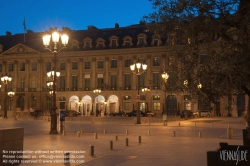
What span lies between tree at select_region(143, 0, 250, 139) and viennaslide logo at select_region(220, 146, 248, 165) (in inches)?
32.6

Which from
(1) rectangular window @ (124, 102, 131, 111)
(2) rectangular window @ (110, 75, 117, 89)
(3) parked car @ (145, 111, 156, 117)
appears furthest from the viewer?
(2) rectangular window @ (110, 75, 117, 89)

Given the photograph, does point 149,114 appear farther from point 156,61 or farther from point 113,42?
point 113,42

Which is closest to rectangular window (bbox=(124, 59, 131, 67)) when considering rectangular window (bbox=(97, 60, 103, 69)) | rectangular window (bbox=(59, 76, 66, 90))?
rectangular window (bbox=(97, 60, 103, 69))

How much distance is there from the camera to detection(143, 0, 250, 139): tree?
7938 mm

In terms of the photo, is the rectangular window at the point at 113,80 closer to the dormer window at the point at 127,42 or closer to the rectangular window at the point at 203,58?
the dormer window at the point at 127,42

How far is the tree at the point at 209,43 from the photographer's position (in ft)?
26.0

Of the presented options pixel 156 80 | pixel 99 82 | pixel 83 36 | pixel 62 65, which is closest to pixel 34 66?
pixel 62 65

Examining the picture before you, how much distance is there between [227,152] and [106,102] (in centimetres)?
6052

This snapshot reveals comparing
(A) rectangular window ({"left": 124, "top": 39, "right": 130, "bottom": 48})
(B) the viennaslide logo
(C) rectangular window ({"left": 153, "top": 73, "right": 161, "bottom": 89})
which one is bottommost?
(B) the viennaslide logo

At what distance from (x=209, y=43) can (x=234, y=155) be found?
2.77 meters

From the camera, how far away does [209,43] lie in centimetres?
897

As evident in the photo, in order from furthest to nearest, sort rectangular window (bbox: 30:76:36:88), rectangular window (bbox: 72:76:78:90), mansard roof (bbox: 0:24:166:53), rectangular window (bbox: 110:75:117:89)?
1. rectangular window (bbox: 30:76:36:88)
2. rectangular window (bbox: 72:76:78:90)
3. mansard roof (bbox: 0:24:166:53)
4. rectangular window (bbox: 110:75:117:89)

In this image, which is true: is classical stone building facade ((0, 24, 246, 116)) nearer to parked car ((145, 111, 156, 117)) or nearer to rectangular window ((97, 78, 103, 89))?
rectangular window ((97, 78, 103, 89))

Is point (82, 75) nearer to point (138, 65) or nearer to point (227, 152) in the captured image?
point (138, 65)
